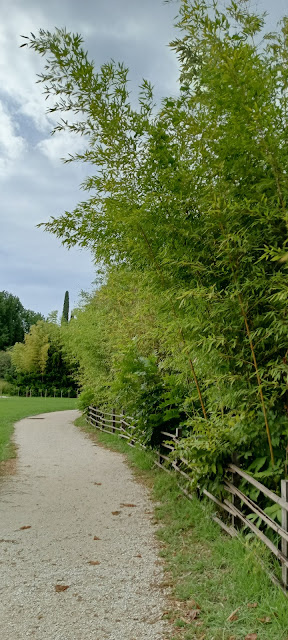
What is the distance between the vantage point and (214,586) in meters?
2.95

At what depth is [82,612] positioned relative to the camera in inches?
111

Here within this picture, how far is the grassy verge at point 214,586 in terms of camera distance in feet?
8.02

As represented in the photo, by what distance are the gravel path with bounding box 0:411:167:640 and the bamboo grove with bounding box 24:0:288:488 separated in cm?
103

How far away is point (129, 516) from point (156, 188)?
11.4 feet

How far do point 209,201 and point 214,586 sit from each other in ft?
8.40

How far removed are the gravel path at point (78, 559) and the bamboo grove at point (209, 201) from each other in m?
1.03

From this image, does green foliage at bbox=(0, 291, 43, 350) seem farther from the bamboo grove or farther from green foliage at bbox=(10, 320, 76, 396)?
the bamboo grove

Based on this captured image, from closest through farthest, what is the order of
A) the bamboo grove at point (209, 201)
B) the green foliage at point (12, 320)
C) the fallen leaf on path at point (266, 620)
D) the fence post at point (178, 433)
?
the fallen leaf on path at point (266, 620) → the bamboo grove at point (209, 201) → the fence post at point (178, 433) → the green foliage at point (12, 320)

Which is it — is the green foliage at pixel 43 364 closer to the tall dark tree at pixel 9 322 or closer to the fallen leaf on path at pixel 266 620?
the tall dark tree at pixel 9 322

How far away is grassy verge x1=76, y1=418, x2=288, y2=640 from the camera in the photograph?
244cm

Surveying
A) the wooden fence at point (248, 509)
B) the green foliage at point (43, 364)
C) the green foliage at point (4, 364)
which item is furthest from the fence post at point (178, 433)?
the green foliage at point (4, 364)

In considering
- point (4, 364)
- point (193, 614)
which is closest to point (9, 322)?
point (4, 364)

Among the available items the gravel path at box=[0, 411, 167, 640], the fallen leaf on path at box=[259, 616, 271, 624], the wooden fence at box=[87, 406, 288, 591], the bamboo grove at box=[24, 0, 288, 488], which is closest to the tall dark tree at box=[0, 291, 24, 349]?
the gravel path at box=[0, 411, 167, 640]

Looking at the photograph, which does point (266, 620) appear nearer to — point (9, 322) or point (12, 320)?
point (9, 322)
